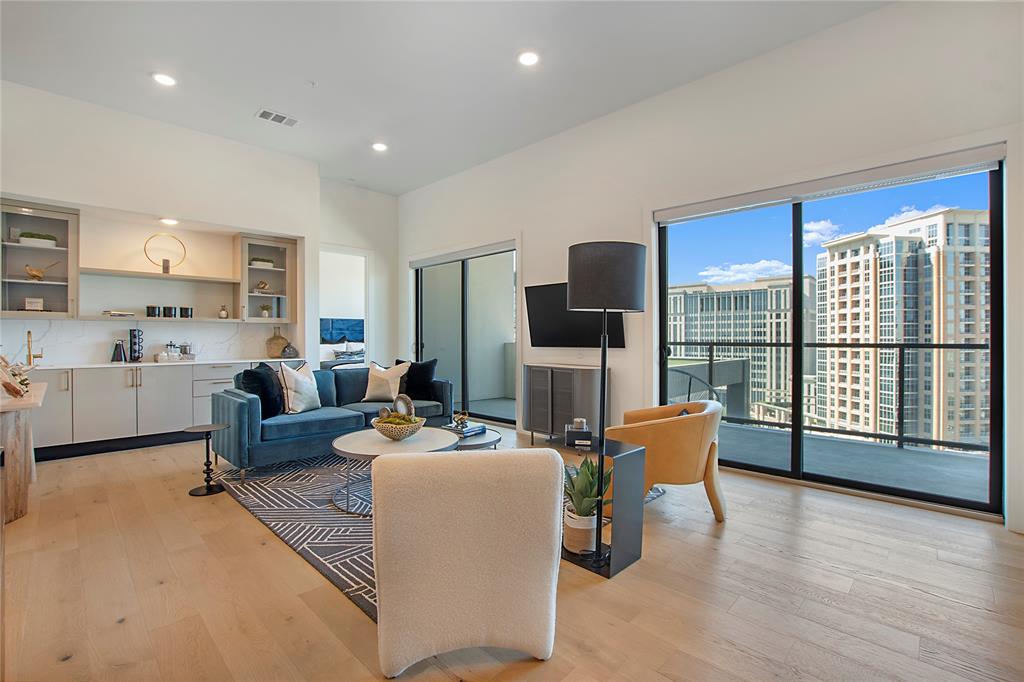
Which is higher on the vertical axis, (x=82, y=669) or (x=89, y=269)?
(x=89, y=269)

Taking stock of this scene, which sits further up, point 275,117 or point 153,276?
point 275,117

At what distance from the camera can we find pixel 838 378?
3.73 m

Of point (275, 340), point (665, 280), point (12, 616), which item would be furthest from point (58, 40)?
point (665, 280)

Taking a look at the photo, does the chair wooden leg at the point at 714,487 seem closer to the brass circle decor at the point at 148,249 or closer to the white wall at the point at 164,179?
the white wall at the point at 164,179

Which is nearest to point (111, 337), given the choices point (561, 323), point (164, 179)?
point (164, 179)

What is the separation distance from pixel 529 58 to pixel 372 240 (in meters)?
4.07

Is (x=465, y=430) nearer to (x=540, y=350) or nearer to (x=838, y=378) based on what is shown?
(x=540, y=350)

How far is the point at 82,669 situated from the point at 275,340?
190 inches

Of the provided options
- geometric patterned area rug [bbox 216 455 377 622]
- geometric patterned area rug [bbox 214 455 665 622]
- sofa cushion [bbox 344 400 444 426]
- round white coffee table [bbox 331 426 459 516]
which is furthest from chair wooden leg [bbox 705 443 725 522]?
sofa cushion [bbox 344 400 444 426]

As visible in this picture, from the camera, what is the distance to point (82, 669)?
5.60 ft

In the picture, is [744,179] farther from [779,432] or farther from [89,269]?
[89,269]

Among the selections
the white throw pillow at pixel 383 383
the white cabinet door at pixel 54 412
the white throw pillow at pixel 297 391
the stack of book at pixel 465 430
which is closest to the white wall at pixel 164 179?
the white cabinet door at pixel 54 412

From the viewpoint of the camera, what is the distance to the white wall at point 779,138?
2.90 metres

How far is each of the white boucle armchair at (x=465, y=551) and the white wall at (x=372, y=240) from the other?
18.9ft
